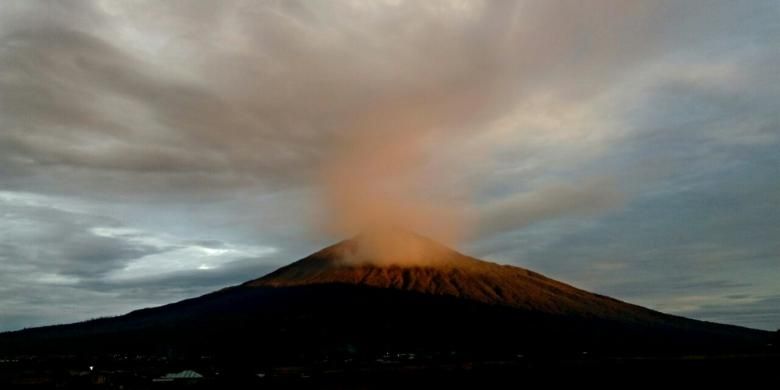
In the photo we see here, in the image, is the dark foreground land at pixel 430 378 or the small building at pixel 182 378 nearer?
the dark foreground land at pixel 430 378

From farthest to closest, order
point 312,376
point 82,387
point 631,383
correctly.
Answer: point 312,376 → point 82,387 → point 631,383

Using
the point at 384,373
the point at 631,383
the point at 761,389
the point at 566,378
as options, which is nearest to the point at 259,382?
the point at 384,373

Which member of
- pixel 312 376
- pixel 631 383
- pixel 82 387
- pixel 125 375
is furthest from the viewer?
pixel 125 375

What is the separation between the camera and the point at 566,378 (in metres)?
148

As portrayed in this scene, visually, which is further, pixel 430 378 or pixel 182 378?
pixel 182 378

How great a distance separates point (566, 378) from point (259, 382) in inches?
2515

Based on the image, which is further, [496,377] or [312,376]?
[312,376]

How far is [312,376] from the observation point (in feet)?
552

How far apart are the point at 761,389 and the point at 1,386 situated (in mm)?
143479

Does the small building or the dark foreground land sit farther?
the small building

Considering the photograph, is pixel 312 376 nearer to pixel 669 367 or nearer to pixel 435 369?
pixel 435 369

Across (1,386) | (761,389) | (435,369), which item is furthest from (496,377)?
(1,386)

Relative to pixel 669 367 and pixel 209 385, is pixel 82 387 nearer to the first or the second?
pixel 209 385

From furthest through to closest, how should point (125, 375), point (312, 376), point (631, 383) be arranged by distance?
1. point (125, 375)
2. point (312, 376)
3. point (631, 383)
